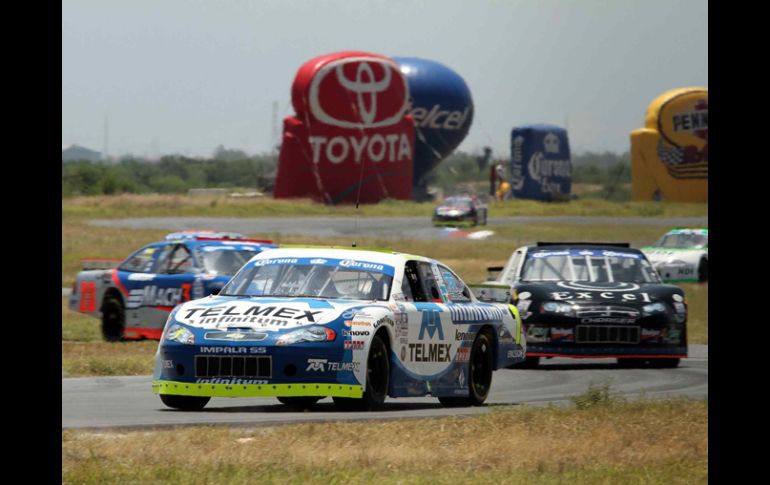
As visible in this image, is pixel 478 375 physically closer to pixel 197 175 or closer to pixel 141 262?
pixel 141 262

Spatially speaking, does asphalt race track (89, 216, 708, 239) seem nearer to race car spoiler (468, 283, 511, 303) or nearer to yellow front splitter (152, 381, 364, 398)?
race car spoiler (468, 283, 511, 303)

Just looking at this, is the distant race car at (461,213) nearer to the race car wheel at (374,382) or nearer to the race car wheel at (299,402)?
the race car wheel at (299,402)

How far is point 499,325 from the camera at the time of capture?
13.8 meters

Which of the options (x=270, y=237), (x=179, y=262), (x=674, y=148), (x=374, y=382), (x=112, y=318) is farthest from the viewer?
(x=674, y=148)

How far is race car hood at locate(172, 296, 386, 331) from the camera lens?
11.4 m

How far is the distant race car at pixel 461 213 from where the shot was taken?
6738cm

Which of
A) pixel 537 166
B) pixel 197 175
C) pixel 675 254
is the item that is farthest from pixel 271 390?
pixel 197 175

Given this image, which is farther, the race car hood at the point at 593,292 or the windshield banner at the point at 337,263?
the race car hood at the point at 593,292

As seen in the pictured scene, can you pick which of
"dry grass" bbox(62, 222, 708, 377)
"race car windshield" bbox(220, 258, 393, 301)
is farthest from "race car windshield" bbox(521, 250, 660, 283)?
"race car windshield" bbox(220, 258, 393, 301)

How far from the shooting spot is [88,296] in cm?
2130

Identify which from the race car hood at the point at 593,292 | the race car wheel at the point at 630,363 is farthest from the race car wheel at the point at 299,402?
the race car wheel at the point at 630,363

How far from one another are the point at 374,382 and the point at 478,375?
189cm

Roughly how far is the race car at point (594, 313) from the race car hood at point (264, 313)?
5.53 meters
